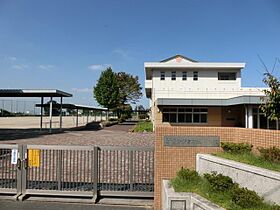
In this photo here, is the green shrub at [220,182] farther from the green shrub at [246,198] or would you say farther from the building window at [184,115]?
the building window at [184,115]

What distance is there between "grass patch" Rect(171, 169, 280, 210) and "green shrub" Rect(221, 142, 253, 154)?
3.44ft

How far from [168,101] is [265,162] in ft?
61.2

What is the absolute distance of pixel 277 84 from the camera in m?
7.02

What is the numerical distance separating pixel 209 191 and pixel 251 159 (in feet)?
4.02

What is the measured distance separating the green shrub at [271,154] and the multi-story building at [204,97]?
13.2 m

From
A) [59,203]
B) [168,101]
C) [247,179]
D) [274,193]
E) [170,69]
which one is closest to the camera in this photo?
[274,193]

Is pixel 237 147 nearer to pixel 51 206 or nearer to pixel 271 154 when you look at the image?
pixel 271 154

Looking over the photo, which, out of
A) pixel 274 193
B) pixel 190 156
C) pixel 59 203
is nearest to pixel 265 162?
pixel 274 193

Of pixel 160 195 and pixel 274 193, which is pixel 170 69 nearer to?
pixel 160 195

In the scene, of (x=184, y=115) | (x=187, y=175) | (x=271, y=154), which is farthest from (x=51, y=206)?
(x=184, y=115)

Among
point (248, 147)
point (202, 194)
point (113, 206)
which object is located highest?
point (248, 147)

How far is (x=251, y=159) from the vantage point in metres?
5.76

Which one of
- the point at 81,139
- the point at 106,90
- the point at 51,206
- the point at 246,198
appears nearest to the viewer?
the point at 246,198

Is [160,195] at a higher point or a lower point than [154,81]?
lower
